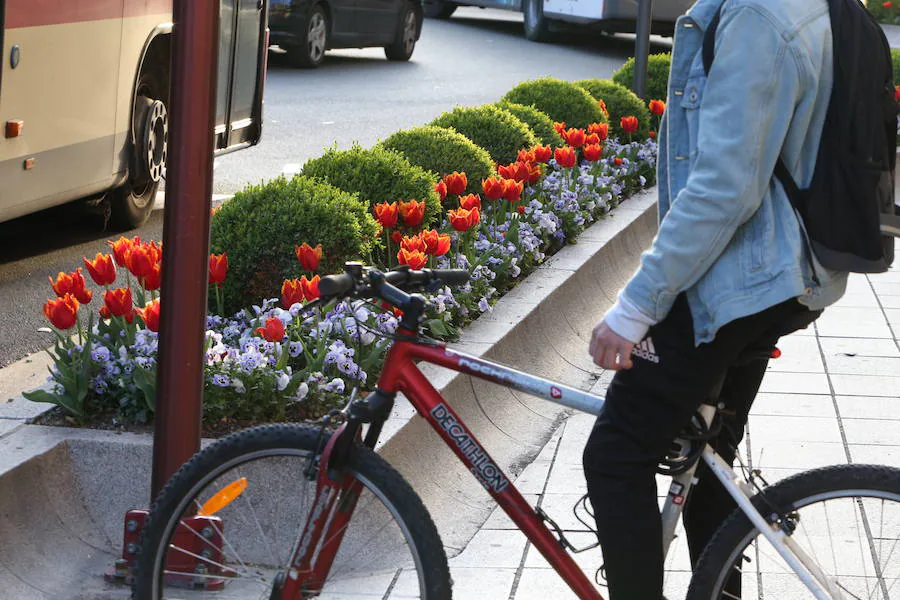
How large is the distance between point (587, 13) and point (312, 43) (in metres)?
4.98

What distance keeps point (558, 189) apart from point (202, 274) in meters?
4.51

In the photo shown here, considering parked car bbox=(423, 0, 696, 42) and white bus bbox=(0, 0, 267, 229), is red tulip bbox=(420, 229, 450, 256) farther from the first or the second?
parked car bbox=(423, 0, 696, 42)

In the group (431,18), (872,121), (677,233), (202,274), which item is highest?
(872,121)

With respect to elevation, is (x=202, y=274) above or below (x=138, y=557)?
above

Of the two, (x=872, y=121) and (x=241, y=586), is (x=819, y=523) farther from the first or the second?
(x=241, y=586)

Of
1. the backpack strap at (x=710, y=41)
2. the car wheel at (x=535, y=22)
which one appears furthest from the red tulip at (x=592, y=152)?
the car wheel at (x=535, y=22)

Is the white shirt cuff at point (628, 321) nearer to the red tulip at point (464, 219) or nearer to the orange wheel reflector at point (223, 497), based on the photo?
the orange wheel reflector at point (223, 497)

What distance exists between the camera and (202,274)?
3695mm

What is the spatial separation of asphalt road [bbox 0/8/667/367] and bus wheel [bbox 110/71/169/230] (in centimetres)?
13

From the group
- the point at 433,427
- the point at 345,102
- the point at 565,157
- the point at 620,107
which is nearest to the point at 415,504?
the point at 433,427

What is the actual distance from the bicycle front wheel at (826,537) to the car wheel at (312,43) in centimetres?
1512

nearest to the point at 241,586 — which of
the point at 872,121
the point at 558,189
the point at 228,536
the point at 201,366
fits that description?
the point at 228,536

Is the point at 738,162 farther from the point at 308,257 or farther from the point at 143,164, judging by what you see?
the point at 143,164

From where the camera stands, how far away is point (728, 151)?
8.65ft
